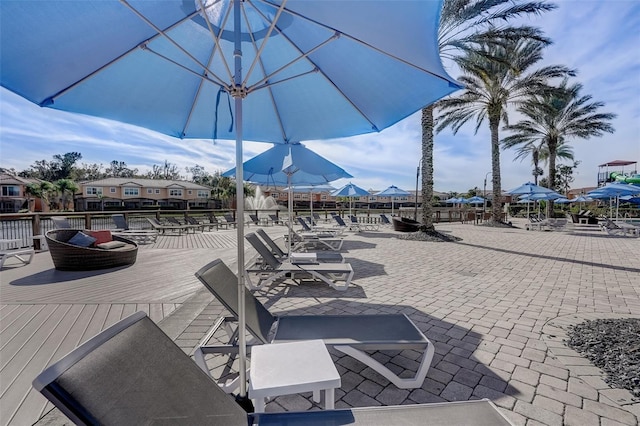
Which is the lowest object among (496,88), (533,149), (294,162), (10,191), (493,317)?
(493,317)

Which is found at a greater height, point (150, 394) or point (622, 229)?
point (150, 394)

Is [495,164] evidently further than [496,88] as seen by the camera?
Yes

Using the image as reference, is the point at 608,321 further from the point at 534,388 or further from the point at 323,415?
the point at 323,415

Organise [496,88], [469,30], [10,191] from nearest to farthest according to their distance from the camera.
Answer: [469,30] < [496,88] < [10,191]

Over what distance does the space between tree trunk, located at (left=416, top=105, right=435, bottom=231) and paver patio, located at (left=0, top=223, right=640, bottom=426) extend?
3.44m

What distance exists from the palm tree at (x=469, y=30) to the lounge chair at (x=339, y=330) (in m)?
9.71

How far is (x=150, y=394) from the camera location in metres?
1.23

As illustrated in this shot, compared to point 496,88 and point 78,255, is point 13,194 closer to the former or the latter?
point 78,255

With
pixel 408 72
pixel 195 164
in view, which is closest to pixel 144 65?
pixel 408 72

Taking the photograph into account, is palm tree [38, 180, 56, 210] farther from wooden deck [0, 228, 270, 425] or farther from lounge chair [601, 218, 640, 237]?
lounge chair [601, 218, 640, 237]

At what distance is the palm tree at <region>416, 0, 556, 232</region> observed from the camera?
10.2 m

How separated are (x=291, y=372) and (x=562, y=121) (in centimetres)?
2583

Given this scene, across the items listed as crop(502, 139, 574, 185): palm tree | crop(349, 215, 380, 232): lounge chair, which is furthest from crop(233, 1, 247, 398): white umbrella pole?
crop(502, 139, 574, 185): palm tree

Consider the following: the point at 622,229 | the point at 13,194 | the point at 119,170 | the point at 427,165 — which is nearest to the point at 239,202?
the point at 427,165
